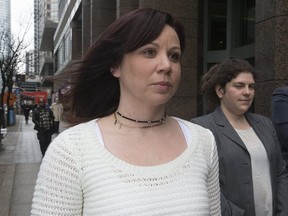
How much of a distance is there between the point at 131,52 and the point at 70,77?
1.49ft

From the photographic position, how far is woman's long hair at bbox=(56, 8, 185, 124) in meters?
1.59

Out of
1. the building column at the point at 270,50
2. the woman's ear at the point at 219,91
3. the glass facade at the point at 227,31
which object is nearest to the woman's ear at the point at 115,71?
the woman's ear at the point at 219,91

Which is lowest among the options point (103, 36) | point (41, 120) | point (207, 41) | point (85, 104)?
point (41, 120)

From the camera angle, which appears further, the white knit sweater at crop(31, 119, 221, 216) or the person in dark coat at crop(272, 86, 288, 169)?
the person in dark coat at crop(272, 86, 288, 169)

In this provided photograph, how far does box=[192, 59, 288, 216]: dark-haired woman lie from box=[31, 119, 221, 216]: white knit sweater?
3.59ft

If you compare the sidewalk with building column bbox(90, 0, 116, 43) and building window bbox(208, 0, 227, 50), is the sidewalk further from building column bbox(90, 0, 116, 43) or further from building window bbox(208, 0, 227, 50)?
A: building window bbox(208, 0, 227, 50)

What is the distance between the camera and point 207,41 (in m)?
9.73

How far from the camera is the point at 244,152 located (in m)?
2.81

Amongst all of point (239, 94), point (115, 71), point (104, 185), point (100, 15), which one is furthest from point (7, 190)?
point (100, 15)

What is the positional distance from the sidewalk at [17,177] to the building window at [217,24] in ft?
16.9

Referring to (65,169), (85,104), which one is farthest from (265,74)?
(65,169)

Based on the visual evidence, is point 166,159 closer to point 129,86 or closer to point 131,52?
point 129,86

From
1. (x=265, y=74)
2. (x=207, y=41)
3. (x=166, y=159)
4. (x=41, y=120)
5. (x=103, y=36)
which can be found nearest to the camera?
(x=166, y=159)

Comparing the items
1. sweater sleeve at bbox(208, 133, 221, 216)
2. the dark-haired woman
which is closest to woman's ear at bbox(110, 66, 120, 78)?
sweater sleeve at bbox(208, 133, 221, 216)
